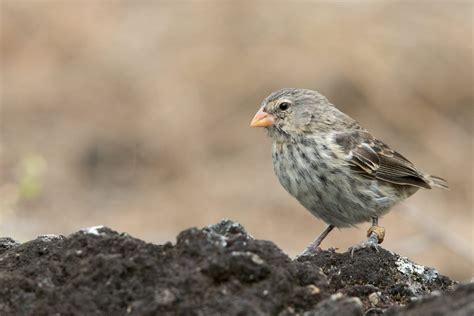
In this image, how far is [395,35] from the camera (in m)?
13.8

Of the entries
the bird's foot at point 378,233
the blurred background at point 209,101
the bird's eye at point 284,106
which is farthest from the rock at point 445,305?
the blurred background at point 209,101

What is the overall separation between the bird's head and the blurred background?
3.51 m

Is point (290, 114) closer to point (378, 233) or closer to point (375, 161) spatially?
point (375, 161)

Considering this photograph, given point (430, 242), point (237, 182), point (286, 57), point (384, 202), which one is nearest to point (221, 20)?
point (286, 57)

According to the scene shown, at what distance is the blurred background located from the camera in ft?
38.4

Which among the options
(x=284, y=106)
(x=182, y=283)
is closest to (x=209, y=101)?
(x=284, y=106)

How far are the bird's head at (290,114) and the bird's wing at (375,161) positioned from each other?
0.24 meters

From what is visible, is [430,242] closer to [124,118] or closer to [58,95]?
[124,118]

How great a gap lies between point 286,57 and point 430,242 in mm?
4567

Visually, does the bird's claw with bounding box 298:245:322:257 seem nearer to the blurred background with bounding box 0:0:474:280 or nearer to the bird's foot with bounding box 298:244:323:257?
the bird's foot with bounding box 298:244:323:257

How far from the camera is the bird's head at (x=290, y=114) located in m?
7.13

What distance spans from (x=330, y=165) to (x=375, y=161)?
65 cm

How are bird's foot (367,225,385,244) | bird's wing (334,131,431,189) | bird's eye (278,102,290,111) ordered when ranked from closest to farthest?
bird's foot (367,225,385,244)
bird's wing (334,131,431,189)
bird's eye (278,102,290,111)

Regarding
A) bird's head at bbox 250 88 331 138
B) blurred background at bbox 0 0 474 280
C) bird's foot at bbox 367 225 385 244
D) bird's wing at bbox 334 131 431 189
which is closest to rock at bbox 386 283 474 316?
bird's foot at bbox 367 225 385 244
